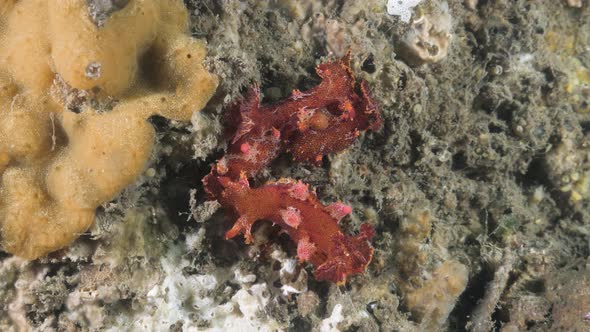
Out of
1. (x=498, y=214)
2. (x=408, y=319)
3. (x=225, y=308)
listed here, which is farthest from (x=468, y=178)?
(x=225, y=308)

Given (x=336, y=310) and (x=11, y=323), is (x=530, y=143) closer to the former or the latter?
(x=336, y=310)

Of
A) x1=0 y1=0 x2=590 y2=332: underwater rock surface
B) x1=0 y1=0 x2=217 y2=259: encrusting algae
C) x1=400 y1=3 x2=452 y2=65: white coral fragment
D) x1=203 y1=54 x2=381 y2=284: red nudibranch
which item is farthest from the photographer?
x1=400 y1=3 x2=452 y2=65: white coral fragment

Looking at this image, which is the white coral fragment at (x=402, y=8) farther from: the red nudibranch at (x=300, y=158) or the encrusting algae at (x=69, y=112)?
the encrusting algae at (x=69, y=112)

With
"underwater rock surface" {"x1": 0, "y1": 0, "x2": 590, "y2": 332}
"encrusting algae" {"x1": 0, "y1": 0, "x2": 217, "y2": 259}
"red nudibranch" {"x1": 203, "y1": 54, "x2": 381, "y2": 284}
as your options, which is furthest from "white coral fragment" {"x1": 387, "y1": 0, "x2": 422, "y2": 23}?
"encrusting algae" {"x1": 0, "y1": 0, "x2": 217, "y2": 259}

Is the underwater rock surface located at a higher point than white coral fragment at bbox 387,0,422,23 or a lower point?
lower

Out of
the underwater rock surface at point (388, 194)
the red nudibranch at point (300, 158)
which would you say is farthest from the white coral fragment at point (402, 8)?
the red nudibranch at point (300, 158)

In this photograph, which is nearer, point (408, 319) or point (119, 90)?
point (119, 90)

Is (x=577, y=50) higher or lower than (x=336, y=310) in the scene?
higher

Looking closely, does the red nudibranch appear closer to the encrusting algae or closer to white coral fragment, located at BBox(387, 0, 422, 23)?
the encrusting algae

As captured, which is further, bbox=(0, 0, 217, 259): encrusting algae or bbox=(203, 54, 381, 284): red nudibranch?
bbox=(203, 54, 381, 284): red nudibranch
